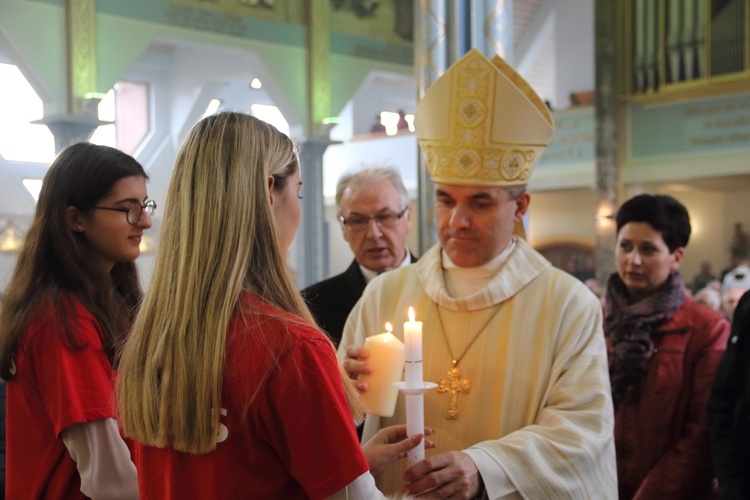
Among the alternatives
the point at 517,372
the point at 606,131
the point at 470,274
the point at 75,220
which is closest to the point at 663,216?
the point at 470,274

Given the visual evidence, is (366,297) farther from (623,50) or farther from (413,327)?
(623,50)

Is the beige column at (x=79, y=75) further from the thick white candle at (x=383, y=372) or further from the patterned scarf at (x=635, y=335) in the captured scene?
the thick white candle at (x=383, y=372)

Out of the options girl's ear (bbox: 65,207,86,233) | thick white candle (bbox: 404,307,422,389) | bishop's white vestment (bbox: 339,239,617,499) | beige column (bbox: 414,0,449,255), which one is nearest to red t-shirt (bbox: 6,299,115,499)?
girl's ear (bbox: 65,207,86,233)

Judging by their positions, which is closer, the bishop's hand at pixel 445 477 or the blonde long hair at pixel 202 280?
the blonde long hair at pixel 202 280

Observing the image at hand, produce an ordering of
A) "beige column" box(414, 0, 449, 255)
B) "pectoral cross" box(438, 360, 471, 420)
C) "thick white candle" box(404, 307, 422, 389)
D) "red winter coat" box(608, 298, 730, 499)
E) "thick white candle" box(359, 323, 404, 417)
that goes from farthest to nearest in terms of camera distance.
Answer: "beige column" box(414, 0, 449, 255)
"red winter coat" box(608, 298, 730, 499)
"pectoral cross" box(438, 360, 471, 420)
"thick white candle" box(359, 323, 404, 417)
"thick white candle" box(404, 307, 422, 389)

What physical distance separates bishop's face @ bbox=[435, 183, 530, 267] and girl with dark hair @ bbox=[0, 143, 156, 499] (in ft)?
2.78

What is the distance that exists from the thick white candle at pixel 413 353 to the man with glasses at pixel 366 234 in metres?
1.70

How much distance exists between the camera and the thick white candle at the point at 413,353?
1784 mm

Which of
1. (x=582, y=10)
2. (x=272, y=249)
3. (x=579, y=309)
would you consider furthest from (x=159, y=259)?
(x=582, y=10)

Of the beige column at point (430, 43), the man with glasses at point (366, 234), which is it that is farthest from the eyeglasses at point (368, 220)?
the beige column at point (430, 43)

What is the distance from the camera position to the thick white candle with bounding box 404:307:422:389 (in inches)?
70.2

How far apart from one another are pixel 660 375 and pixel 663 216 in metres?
0.63

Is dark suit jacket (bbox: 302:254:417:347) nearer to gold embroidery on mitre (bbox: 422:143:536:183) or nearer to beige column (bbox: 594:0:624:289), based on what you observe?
gold embroidery on mitre (bbox: 422:143:536:183)

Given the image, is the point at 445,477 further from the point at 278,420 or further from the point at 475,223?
the point at 475,223
